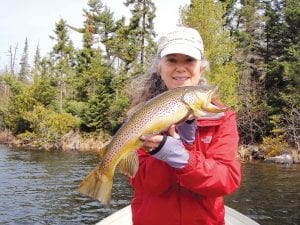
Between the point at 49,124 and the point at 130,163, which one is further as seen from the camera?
the point at 49,124

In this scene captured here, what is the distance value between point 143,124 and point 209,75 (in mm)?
24449

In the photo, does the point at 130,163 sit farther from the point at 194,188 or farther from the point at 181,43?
the point at 181,43

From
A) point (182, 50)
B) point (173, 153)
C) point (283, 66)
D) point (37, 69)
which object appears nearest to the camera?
point (173, 153)

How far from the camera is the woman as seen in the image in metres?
2.33

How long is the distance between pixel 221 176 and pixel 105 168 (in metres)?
0.66

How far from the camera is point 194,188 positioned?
7.83 ft

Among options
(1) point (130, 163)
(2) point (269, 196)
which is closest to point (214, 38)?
(2) point (269, 196)

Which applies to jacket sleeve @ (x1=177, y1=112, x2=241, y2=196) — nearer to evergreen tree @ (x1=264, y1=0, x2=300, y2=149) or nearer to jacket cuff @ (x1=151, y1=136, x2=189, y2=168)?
jacket cuff @ (x1=151, y1=136, x2=189, y2=168)

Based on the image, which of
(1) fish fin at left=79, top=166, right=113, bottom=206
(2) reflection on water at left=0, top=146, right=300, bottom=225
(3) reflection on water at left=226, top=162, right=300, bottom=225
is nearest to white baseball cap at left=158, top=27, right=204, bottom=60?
(1) fish fin at left=79, top=166, right=113, bottom=206

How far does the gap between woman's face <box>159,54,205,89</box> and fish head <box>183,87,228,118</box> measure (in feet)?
0.80

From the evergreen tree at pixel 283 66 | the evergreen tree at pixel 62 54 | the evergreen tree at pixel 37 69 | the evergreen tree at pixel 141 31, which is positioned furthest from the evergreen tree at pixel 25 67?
the evergreen tree at pixel 283 66

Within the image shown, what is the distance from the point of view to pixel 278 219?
1156 centimetres

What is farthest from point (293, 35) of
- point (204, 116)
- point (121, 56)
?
point (204, 116)

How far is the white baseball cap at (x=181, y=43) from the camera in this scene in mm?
2611
